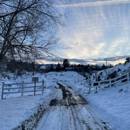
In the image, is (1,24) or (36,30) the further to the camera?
(36,30)

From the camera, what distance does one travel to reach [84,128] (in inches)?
278

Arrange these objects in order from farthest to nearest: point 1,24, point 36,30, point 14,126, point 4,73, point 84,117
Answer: point 4,73 → point 36,30 → point 1,24 → point 84,117 → point 14,126

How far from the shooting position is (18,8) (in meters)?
9.90

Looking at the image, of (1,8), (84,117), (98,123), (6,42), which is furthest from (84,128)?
(1,8)

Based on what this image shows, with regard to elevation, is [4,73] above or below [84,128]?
above

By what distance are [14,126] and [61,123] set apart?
178cm

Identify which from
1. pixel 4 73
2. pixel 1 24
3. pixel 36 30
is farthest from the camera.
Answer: pixel 4 73

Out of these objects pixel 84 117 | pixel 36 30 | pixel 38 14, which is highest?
pixel 38 14

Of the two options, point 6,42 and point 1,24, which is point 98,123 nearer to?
point 6,42

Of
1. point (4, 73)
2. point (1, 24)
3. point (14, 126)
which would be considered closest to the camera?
point (14, 126)

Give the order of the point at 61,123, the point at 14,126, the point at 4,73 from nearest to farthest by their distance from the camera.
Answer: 1. the point at 14,126
2. the point at 61,123
3. the point at 4,73

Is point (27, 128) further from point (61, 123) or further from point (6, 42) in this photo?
point (6, 42)

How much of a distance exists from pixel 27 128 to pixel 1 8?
20.0 ft

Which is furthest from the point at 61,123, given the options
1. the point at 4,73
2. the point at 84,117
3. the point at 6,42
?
the point at 4,73
